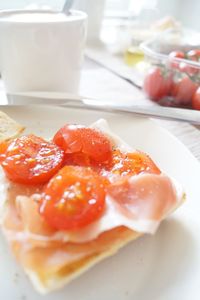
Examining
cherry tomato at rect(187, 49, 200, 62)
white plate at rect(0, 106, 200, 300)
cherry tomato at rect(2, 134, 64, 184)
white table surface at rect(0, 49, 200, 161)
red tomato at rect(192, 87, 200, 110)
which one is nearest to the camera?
white plate at rect(0, 106, 200, 300)

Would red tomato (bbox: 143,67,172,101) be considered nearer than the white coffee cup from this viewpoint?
No

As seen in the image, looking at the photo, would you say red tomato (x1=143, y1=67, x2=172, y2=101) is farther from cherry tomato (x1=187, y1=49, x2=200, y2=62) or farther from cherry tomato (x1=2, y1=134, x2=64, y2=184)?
cherry tomato (x1=2, y1=134, x2=64, y2=184)

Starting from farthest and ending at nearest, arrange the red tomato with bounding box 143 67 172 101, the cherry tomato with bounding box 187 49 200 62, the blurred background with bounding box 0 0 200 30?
the blurred background with bounding box 0 0 200 30 < the cherry tomato with bounding box 187 49 200 62 < the red tomato with bounding box 143 67 172 101

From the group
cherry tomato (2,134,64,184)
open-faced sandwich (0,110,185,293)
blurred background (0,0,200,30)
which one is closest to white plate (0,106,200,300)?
open-faced sandwich (0,110,185,293)

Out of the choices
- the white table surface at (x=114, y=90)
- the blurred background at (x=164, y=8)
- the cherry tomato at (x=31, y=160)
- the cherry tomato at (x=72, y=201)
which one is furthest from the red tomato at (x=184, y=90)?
the blurred background at (x=164, y=8)

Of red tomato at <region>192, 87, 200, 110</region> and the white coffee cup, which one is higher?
the white coffee cup

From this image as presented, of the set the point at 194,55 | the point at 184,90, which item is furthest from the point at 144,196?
the point at 194,55

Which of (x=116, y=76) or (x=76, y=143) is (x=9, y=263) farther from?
(x=116, y=76)

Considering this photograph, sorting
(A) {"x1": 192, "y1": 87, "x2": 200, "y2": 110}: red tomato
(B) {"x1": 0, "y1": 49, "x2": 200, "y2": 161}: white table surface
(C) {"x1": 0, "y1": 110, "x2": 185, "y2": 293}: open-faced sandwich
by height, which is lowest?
(B) {"x1": 0, "y1": 49, "x2": 200, "y2": 161}: white table surface
